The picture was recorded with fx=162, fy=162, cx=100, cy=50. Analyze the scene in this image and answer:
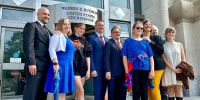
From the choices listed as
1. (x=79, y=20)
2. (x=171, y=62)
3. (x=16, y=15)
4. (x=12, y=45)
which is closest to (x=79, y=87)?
(x=171, y=62)

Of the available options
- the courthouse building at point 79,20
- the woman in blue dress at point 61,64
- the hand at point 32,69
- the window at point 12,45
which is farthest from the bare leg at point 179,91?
the window at point 12,45

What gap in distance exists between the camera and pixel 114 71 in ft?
10.5

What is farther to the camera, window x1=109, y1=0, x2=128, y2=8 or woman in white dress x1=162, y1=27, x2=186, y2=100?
window x1=109, y1=0, x2=128, y2=8

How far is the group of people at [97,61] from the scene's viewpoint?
93.4 inches

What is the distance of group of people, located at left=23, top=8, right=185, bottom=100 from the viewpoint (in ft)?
7.79

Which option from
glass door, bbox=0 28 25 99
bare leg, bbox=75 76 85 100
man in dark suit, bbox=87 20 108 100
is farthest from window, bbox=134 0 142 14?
bare leg, bbox=75 76 85 100

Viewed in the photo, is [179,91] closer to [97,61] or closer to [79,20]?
[97,61]

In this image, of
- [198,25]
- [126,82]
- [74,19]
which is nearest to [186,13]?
[198,25]

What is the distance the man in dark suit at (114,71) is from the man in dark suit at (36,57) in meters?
1.18

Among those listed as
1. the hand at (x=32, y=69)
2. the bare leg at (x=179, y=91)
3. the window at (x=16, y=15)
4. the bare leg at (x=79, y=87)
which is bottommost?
the bare leg at (x=179, y=91)

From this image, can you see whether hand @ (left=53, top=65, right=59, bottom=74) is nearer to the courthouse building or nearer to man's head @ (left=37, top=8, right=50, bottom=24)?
man's head @ (left=37, top=8, right=50, bottom=24)

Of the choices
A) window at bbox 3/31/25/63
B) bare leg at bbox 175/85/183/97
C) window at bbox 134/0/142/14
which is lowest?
bare leg at bbox 175/85/183/97

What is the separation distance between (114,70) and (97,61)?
0.42m

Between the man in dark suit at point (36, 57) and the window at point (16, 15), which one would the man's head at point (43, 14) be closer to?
the man in dark suit at point (36, 57)
